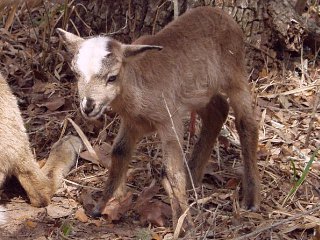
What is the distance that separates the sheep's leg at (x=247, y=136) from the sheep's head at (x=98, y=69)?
121 centimetres

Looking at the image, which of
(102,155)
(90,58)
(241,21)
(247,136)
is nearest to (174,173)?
(247,136)

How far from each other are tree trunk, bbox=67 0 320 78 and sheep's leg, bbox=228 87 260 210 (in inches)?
59.3

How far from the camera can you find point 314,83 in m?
7.82

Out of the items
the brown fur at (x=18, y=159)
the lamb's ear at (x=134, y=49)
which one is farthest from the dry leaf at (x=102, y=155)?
the lamb's ear at (x=134, y=49)

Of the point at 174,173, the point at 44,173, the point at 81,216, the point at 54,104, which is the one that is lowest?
the point at 81,216

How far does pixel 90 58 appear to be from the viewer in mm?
5066

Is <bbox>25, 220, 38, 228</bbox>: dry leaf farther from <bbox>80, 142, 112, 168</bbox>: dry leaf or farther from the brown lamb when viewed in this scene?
<bbox>80, 142, 112, 168</bbox>: dry leaf

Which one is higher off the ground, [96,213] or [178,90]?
[178,90]

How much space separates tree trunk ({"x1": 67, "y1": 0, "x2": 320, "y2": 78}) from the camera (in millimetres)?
7398

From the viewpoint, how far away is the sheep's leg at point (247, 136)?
6.12m

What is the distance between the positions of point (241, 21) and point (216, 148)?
4.66ft

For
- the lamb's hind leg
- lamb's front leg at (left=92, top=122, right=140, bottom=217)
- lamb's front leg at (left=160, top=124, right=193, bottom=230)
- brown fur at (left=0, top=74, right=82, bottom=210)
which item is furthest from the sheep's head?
the lamb's hind leg

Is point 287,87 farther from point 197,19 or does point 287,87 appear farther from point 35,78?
point 35,78

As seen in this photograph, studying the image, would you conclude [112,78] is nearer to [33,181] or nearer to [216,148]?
[33,181]
